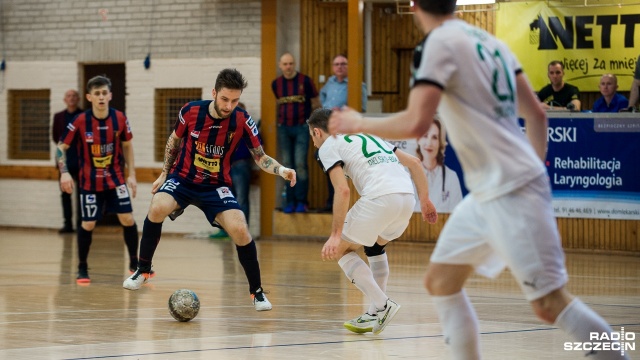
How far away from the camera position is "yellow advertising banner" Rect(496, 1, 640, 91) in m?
16.2

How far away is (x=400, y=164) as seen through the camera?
829 cm

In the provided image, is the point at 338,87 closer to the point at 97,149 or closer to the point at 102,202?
the point at 97,149

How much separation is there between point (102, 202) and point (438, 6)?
750cm

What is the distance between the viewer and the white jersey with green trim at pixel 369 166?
784 centimetres

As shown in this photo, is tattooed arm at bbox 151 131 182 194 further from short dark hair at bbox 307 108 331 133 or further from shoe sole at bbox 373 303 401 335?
shoe sole at bbox 373 303 401 335

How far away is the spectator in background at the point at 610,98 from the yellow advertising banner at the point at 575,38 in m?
1.09

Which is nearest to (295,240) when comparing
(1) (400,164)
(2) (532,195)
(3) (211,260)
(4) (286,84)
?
(4) (286,84)

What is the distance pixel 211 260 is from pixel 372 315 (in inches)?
256

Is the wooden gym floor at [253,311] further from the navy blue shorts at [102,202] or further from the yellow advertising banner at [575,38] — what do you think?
the yellow advertising banner at [575,38]

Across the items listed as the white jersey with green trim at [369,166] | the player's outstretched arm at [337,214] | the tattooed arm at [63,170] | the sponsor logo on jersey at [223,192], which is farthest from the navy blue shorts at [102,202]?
the player's outstretched arm at [337,214]

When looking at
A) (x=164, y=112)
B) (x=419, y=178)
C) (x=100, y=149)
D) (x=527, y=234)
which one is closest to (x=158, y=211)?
(x=419, y=178)

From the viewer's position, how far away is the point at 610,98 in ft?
49.5

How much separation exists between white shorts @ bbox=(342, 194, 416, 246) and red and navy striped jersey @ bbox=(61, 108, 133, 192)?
168 inches

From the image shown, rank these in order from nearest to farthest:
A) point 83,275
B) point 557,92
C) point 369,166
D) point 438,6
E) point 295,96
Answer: point 438,6
point 369,166
point 83,275
point 557,92
point 295,96
